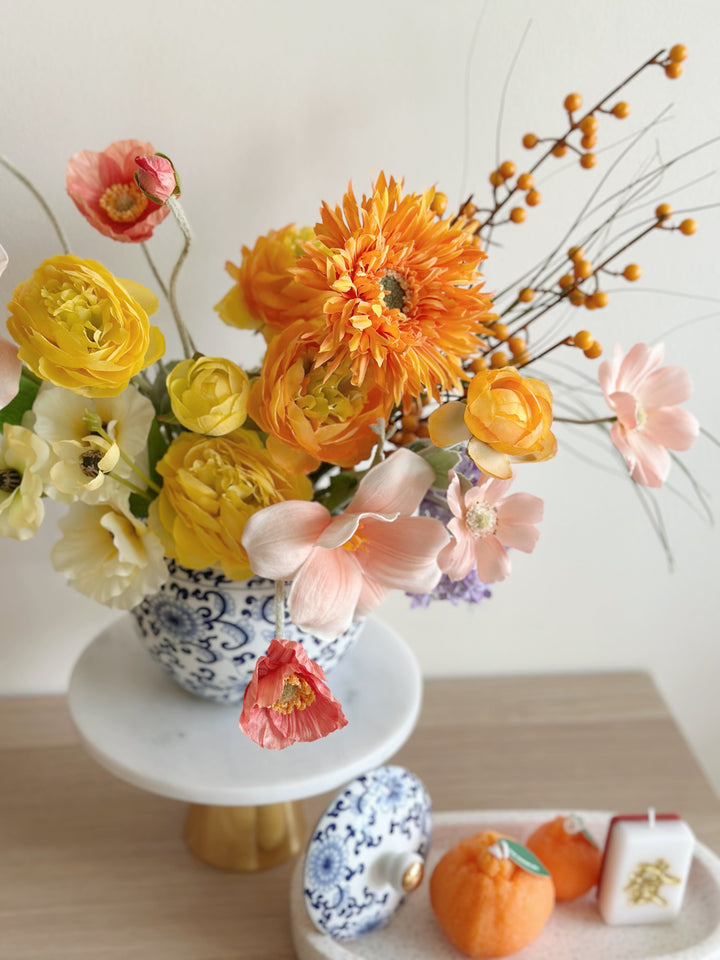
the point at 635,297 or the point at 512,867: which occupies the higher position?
the point at 635,297

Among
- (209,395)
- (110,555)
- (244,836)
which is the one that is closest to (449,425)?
(209,395)

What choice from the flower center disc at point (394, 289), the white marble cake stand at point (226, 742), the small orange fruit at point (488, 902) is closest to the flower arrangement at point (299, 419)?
the flower center disc at point (394, 289)

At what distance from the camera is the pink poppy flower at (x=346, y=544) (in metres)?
0.55

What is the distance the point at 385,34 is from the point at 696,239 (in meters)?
0.36

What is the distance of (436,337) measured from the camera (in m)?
0.55

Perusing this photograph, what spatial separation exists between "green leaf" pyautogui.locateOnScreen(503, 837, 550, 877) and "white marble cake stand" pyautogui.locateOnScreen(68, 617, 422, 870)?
0.12 metres

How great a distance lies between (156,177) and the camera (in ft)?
1.65

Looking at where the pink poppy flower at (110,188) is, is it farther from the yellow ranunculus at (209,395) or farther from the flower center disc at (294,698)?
the flower center disc at (294,698)

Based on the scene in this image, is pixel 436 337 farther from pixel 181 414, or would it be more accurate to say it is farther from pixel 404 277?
pixel 181 414

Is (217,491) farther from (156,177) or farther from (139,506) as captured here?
(156,177)

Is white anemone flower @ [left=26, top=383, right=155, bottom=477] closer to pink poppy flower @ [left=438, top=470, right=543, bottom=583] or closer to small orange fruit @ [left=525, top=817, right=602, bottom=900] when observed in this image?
pink poppy flower @ [left=438, top=470, right=543, bottom=583]

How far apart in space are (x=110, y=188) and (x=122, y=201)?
1 cm

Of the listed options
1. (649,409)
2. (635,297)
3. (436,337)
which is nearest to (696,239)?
(635,297)

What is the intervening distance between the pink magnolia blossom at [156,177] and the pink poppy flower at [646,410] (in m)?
0.30
